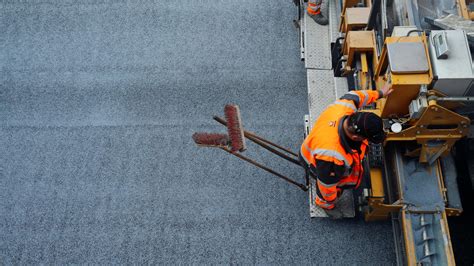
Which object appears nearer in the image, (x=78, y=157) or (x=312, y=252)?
(x=312, y=252)

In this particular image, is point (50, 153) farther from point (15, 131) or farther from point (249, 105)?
point (249, 105)

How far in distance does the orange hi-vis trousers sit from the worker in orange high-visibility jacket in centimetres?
188

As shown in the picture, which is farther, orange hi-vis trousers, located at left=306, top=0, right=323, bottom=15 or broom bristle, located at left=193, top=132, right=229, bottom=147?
orange hi-vis trousers, located at left=306, top=0, right=323, bottom=15

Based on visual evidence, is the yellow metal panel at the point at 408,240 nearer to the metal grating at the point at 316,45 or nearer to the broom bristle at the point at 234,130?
the broom bristle at the point at 234,130

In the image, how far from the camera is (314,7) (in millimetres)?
5371

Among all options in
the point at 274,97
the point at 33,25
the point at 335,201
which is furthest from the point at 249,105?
the point at 33,25

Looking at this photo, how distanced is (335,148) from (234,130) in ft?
2.57

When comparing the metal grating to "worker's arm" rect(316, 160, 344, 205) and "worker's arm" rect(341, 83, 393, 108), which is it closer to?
"worker's arm" rect(341, 83, 393, 108)

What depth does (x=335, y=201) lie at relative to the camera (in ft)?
13.7

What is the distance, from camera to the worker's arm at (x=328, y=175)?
3.57 m

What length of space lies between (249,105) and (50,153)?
2160 mm

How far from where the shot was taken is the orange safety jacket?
3547 millimetres

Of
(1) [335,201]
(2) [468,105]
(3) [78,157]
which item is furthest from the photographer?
(3) [78,157]

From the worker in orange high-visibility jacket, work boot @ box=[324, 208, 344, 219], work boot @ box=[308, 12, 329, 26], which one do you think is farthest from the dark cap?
work boot @ box=[308, 12, 329, 26]
